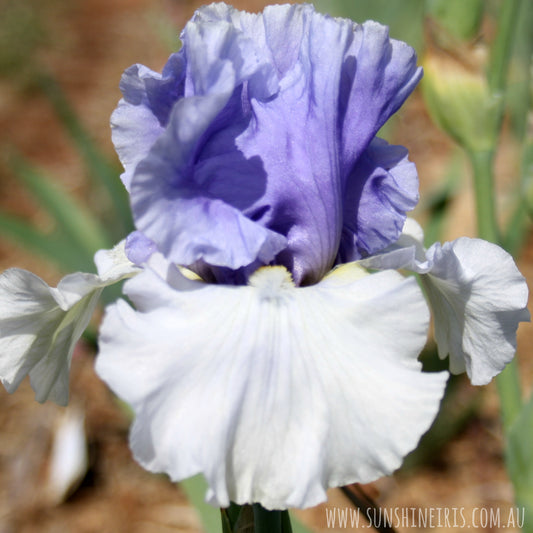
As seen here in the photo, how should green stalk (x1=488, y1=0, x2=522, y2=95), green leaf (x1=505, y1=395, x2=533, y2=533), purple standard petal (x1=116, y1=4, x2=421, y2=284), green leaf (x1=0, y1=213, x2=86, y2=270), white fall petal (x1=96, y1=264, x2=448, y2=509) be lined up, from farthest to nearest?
green leaf (x1=0, y1=213, x2=86, y2=270) < green stalk (x1=488, y1=0, x2=522, y2=95) < green leaf (x1=505, y1=395, x2=533, y2=533) < purple standard petal (x1=116, y1=4, x2=421, y2=284) < white fall petal (x1=96, y1=264, x2=448, y2=509)

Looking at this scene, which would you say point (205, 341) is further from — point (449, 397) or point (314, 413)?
point (449, 397)

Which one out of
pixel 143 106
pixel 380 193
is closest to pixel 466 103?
pixel 380 193

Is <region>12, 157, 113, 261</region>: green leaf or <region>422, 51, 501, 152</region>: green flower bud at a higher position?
<region>422, 51, 501, 152</region>: green flower bud

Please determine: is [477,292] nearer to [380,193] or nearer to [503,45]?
[380,193]

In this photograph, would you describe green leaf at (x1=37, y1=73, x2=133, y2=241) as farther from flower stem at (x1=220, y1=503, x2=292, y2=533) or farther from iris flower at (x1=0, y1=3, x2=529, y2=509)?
flower stem at (x1=220, y1=503, x2=292, y2=533)

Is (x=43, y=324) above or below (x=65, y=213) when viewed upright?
above

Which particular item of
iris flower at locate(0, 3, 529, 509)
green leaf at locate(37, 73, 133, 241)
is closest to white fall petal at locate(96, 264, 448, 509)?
iris flower at locate(0, 3, 529, 509)

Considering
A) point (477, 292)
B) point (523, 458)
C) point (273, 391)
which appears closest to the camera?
point (273, 391)

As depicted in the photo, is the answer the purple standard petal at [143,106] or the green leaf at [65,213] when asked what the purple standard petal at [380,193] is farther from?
the green leaf at [65,213]
